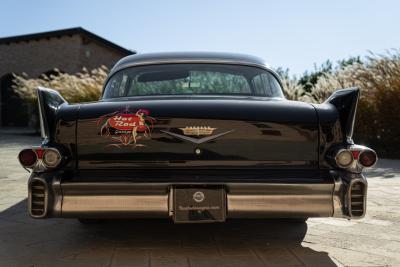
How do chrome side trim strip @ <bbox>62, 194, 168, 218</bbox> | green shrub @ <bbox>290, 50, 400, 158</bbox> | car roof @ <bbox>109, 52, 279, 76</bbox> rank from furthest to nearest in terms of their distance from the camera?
green shrub @ <bbox>290, 50, 400, 158</bbox> < car roof @ <bbox>109, 52, 279, 76</bbox> < chrome side trim strip @ <bbox>62, 194, 168, 218</bbox>

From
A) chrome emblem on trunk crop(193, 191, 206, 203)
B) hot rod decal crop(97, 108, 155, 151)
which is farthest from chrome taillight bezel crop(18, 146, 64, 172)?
chrome emblem on trunk crop(193, 191, 206, 203)

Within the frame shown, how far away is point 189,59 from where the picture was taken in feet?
14.0

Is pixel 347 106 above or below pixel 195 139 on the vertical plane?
above

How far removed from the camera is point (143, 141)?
9.91 ft

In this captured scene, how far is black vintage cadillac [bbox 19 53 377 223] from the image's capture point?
2908 mm

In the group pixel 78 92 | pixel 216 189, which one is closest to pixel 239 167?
pixel 216 189

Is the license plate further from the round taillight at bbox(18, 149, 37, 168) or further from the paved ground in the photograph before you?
the round taillight at bbox(18, 149, 37, 168)

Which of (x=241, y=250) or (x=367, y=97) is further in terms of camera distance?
(x=367, y=97)

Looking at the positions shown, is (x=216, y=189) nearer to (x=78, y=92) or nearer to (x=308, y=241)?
(x=308, y=241)

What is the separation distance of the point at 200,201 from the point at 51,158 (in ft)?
3.22

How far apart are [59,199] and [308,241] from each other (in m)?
1.89

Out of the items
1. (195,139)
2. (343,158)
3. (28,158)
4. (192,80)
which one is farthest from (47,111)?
(343,158)

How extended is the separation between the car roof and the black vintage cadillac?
3.63 feet

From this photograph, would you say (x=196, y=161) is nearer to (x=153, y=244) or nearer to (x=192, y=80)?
(x=153, y=244)
